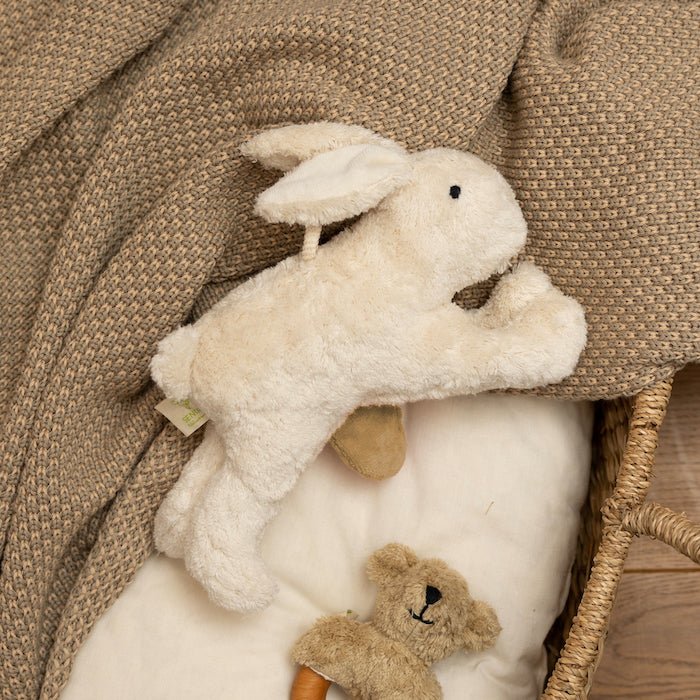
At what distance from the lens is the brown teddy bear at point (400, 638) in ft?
2.52

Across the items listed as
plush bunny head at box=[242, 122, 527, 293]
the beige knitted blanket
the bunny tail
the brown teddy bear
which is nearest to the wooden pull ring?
the brown teddy bear

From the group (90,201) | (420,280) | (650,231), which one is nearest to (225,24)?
(90,201)

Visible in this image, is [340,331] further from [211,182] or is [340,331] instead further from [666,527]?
[666,527]

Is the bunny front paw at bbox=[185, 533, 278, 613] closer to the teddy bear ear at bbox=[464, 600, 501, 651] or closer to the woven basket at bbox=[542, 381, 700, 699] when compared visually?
the teddy bear ear at bbox=[464, 600, 501, 651]

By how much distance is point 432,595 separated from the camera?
783mm

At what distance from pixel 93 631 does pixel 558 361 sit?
645 mm

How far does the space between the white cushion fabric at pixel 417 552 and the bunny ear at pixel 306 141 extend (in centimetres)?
36

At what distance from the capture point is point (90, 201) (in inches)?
33.5

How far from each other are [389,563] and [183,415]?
30 cm

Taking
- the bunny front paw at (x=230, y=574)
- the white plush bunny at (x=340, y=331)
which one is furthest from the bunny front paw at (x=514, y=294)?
the bunny front paw at (x=230, y=574)

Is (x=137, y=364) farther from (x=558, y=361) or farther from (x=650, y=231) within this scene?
(x=650, y=231)

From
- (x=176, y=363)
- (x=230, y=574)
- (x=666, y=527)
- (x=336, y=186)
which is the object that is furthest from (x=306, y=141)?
(x=666, y=527)

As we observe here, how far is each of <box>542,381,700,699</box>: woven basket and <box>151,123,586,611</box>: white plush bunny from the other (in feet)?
0.52

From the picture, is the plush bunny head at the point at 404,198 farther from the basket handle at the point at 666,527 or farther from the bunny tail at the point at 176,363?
the basket handle at the point at 666,527
